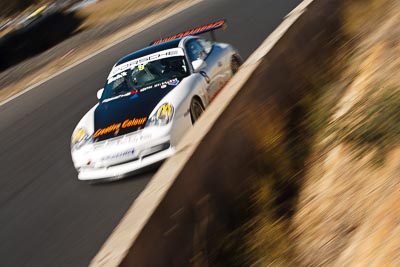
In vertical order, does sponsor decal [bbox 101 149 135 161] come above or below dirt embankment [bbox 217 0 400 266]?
above

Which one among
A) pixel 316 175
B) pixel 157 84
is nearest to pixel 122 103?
pixel 157 84

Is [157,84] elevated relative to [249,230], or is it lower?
elevated

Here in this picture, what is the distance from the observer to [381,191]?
15.7 ft

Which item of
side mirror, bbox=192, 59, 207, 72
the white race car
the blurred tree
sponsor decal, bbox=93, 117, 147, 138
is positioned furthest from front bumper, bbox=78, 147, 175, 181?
the blurred tree

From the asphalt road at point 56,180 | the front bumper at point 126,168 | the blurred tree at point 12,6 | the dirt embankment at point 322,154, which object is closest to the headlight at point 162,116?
the front bumper at point 126,168

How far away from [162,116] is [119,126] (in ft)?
1.84

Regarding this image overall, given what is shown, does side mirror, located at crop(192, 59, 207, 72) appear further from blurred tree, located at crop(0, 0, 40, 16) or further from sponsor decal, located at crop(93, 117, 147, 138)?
blurred tree, located at crop(0, 0, 40, 16)

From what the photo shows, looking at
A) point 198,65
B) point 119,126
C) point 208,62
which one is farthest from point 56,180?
point 208,62

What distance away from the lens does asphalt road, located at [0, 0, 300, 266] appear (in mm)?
6668

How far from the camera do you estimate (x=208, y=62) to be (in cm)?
948

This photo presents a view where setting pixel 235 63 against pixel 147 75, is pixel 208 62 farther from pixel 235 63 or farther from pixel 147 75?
pixel 235 63

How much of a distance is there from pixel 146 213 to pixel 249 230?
1.09 meters

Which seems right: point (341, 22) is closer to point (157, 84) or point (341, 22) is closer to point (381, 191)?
point (157, 84)

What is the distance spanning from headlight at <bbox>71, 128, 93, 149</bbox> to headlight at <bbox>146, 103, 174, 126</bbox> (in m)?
0.82
